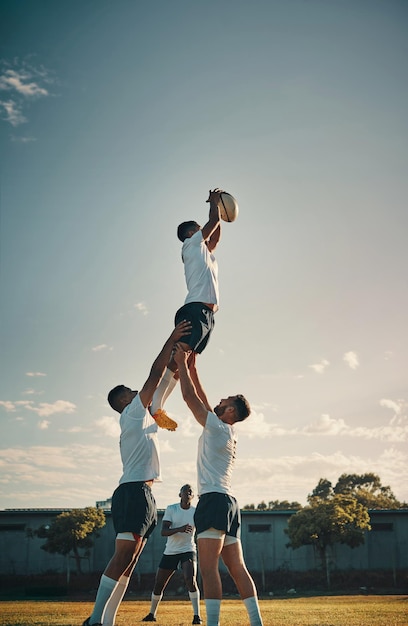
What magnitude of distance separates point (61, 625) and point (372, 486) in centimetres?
6310

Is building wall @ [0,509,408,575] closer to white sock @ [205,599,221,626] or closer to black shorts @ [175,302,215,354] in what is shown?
black shorts @ [175,302,215,354]

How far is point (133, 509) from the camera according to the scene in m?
7.19

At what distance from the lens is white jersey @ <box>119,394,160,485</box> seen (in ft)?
24.5

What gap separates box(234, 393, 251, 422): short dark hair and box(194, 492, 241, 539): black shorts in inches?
37.3

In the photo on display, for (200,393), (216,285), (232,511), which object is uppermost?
(216,285)

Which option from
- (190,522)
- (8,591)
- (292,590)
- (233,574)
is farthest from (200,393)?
(8,591)

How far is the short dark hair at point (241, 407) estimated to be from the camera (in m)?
7.18

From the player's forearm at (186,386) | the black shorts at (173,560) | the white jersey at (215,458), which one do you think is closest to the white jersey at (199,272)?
the player's forearm at (186,386)

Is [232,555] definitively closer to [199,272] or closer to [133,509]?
[133,509]

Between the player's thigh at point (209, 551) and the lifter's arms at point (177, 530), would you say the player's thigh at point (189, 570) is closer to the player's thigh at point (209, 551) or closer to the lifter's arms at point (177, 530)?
the lifter's arms at point (177, 530)

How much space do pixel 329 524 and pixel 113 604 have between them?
25312mm

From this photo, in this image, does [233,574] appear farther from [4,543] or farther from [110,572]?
[4,543]

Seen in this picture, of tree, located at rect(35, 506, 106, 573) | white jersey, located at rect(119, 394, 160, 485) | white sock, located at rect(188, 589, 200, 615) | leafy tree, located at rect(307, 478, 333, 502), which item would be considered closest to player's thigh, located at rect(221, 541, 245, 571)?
white jersey, located at rect(119, 394, 160, 485)

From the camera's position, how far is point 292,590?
3088 cm
